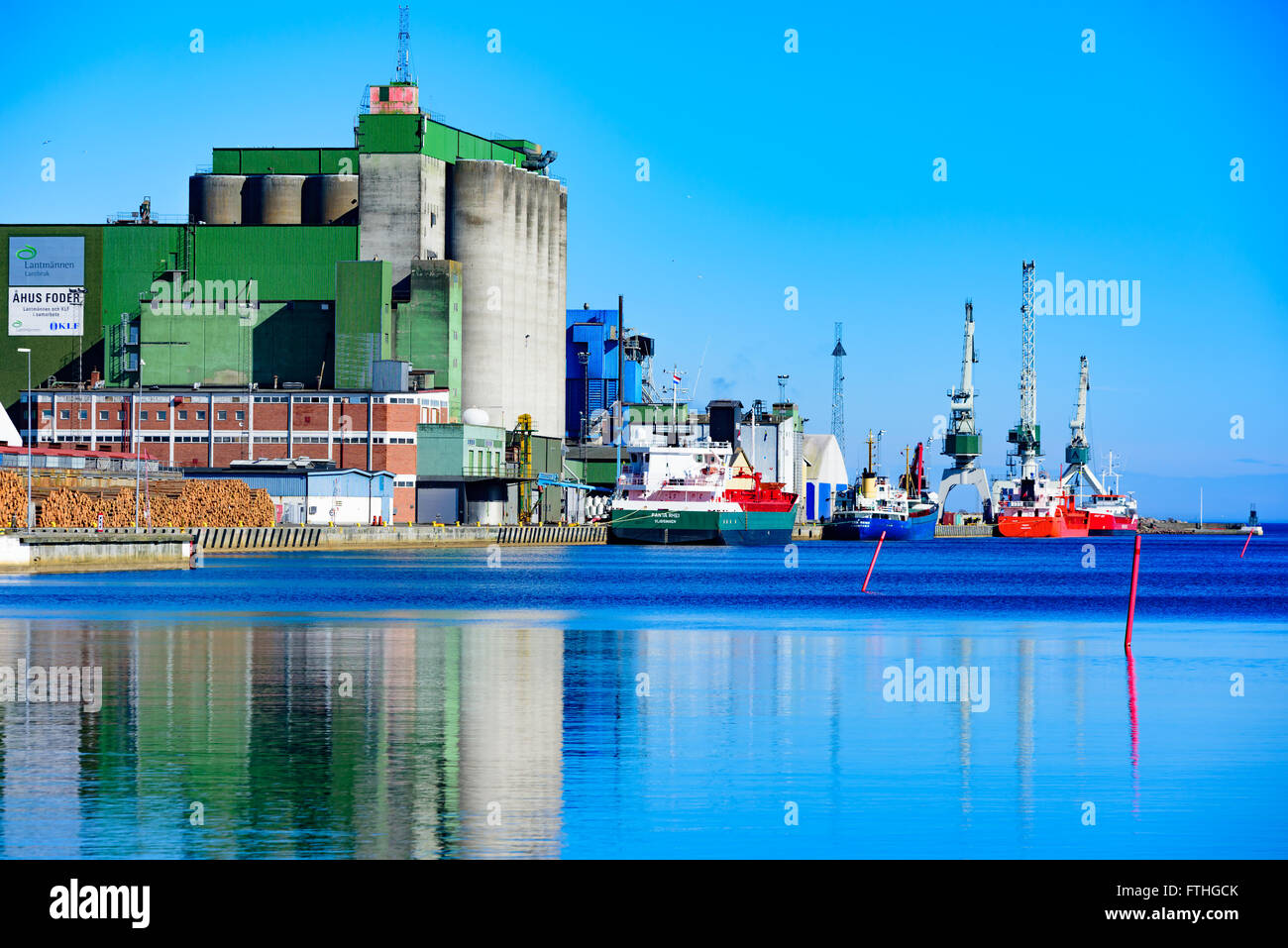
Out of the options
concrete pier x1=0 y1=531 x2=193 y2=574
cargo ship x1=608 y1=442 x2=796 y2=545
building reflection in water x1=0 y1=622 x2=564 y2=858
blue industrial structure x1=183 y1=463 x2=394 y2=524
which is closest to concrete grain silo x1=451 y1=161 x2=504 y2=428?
cargo ship x1=608 y1=442 x2=796 y2=545

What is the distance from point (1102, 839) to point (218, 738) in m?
12.5

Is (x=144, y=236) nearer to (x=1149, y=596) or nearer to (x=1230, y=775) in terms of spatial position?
(x=1149, y=596)

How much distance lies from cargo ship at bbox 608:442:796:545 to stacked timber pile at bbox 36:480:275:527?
33.4 meters

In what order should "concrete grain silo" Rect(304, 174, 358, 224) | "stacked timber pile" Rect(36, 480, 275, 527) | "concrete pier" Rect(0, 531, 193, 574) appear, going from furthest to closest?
"concrete grain silo" Rect(304, 174, 358, 224) → "stacked timber pile" Rect(36, 480, 275, 527) → "concrete pier" Rect(0, 531, 193, 574)

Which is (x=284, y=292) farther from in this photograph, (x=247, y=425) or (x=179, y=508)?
(x=179, y=508)

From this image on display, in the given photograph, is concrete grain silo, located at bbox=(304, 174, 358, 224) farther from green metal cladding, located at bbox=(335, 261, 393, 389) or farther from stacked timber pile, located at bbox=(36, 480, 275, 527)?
stacked timber pile, located at bbox=(36, 480, 275, 527)

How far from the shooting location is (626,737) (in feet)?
81.9

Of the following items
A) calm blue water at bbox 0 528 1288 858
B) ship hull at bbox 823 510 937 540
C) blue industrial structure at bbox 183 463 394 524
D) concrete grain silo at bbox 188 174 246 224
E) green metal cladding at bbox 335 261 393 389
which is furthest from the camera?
ship hull at bbox 823 510 937 540

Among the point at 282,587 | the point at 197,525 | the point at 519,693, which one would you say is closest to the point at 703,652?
the point at 519,693

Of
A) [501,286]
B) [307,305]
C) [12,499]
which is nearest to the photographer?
[12,499]

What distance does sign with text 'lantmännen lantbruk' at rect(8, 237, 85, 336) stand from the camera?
15675 cm

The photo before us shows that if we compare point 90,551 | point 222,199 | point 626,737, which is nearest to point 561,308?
point 222,199

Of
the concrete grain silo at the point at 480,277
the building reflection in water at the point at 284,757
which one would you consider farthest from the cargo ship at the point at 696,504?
the building reflection in water at the point at 284,757

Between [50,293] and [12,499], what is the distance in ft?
206
